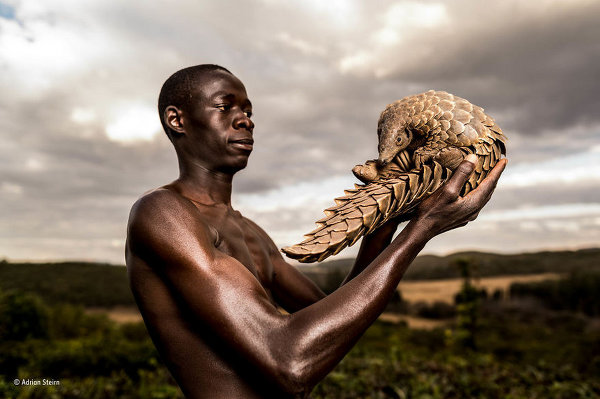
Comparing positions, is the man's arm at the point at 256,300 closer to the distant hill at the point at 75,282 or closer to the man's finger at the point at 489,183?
the man's finger at the point at 489,183

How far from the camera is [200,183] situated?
2.39 meters

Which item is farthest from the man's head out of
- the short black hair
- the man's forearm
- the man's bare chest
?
the man's forearm

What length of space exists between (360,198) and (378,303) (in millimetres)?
532

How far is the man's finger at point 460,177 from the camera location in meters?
2.21

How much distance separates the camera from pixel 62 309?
696 inches

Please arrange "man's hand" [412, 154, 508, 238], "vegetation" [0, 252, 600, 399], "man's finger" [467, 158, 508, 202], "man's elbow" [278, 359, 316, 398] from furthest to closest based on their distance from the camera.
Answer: "vegetation" [0, 252, 600, 399]
"man's finger" [467, 158, 508, 202]
"man's hand" [412, 154, 508, 238]
"man's elbow" [278, 359, 316, 398]

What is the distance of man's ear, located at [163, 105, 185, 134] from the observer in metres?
2.36

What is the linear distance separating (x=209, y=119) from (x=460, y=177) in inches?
49.1

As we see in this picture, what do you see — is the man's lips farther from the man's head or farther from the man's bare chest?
the man's bare chest

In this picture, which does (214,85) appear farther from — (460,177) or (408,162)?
(460,177)

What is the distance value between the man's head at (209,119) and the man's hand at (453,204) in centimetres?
93

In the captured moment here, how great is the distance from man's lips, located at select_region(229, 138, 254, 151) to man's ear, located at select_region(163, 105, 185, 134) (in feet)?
0.91

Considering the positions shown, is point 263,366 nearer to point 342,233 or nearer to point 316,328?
point 316,328

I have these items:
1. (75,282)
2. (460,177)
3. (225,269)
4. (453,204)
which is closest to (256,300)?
(225,269)
